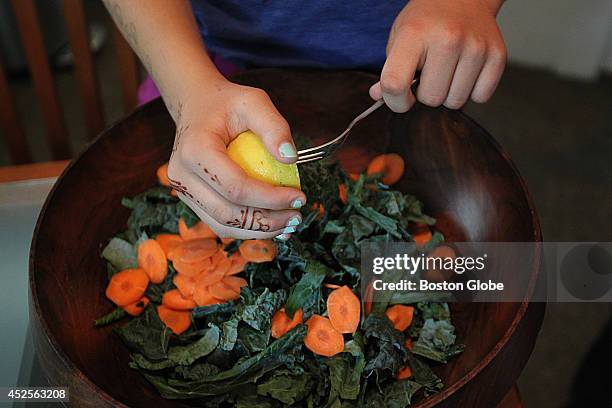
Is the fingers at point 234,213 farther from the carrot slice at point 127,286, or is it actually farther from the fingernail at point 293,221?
the carrot slice at point 127,286

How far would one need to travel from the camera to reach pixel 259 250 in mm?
1003

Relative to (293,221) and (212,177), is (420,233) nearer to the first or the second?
(293,221)

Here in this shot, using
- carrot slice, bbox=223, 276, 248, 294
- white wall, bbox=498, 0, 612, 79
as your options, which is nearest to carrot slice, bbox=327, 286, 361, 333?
carrot slice, bbox=223, 276, 248, 294

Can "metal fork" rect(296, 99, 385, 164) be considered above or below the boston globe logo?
above

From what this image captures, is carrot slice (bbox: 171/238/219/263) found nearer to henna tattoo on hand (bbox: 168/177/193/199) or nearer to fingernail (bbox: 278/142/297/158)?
henna tattoo on hand (bbox: 168/177/193/199)

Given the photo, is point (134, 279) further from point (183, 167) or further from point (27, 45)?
point (27, 45)

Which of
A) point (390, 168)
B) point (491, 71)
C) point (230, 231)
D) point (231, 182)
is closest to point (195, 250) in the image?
point (230, 231)

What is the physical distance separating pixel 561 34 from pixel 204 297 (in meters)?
2.01

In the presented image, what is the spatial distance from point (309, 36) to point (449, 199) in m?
0.39

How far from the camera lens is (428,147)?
1.17m

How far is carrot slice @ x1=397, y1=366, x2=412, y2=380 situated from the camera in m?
0.94

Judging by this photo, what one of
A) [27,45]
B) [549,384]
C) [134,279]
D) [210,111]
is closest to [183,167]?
[210,111]

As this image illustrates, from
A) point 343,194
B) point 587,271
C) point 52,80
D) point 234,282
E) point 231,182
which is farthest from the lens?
point 52,80

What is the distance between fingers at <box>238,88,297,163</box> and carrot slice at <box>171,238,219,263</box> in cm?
25
